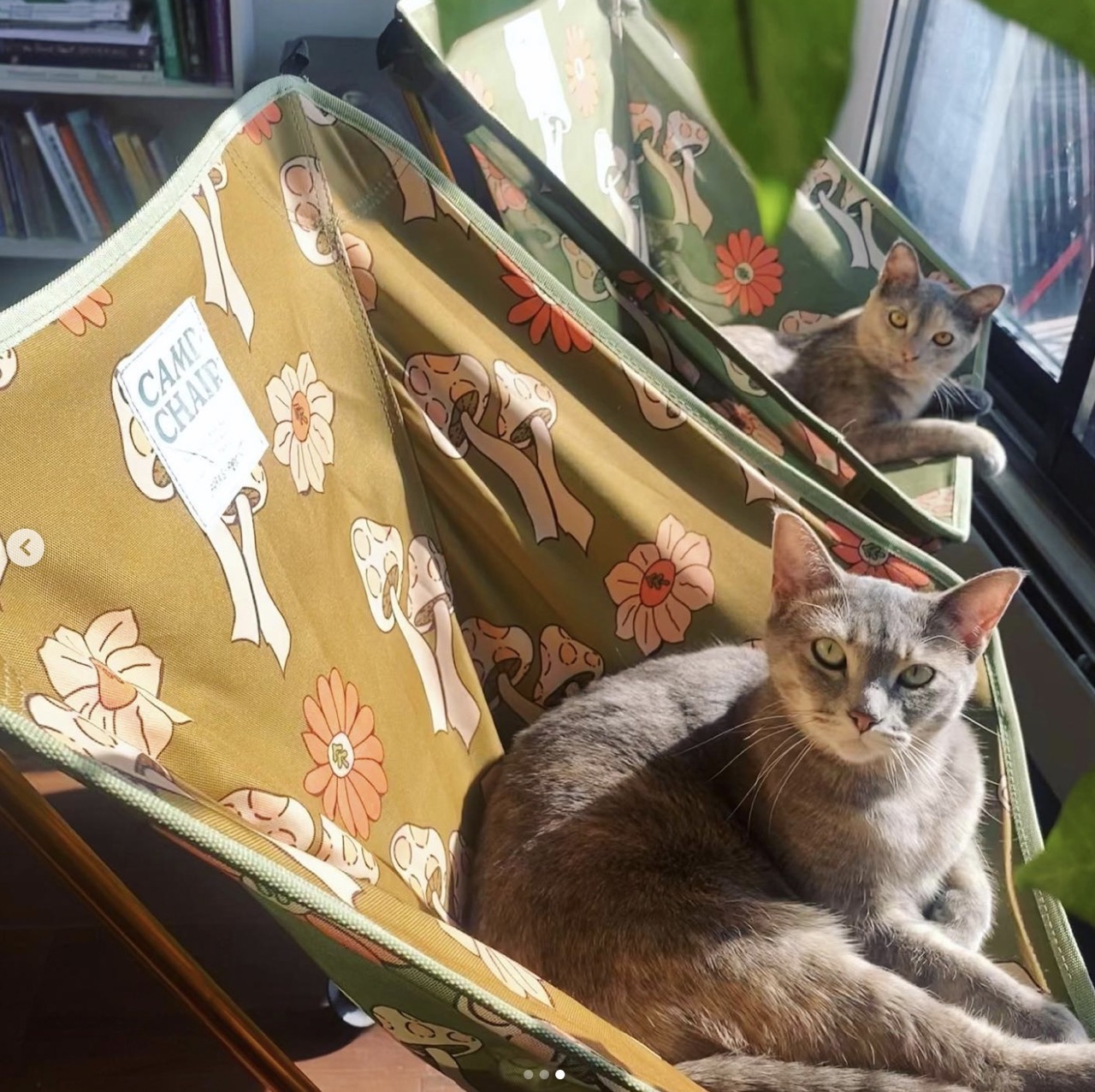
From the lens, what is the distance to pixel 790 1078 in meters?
0.81

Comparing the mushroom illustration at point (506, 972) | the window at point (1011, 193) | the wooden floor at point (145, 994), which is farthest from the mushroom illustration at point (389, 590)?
the window at point (1011, 193)

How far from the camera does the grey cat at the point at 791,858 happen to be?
0.85m

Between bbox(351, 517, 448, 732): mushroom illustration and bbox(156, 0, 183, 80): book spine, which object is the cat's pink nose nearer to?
bbox(351, 517, 448, 732): mushroom illustration

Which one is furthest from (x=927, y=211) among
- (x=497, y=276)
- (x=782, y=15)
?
(x=782, y=15)

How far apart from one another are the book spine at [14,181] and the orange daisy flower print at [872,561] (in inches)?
71.2

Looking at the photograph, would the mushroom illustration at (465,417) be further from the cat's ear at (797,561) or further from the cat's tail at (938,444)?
the cat's tail at (938,444)

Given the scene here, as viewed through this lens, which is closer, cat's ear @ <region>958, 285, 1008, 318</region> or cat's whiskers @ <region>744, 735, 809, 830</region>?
cat's whiskers @ <region>744, 735, 809, 830</region>

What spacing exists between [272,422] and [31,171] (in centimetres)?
162

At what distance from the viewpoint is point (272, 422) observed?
876mm

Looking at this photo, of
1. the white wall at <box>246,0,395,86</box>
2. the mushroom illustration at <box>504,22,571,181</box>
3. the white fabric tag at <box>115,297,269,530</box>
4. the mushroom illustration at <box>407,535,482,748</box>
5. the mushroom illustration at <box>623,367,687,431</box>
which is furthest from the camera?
the white wall at <box>246,0,395,86</box>

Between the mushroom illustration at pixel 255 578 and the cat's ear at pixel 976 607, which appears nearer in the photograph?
the mushroom illustration at pixel 255 578

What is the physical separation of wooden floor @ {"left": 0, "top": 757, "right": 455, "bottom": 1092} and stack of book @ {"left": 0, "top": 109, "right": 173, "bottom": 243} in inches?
47.5

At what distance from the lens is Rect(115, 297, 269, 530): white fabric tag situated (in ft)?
2.42

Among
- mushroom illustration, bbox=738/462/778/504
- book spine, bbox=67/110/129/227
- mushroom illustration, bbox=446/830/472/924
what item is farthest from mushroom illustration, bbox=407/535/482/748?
book spine, bbox=67/110/129/227
